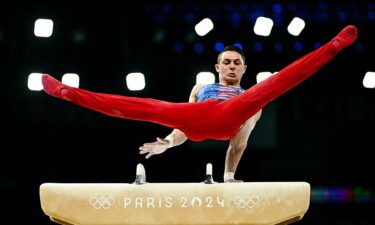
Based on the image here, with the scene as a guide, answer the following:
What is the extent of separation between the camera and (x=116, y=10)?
702 centimetres

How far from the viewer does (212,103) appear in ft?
13.9

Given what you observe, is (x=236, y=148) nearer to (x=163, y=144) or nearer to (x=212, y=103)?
(x=212, y=103)

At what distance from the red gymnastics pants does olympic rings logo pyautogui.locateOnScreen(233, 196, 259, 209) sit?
0.59 m

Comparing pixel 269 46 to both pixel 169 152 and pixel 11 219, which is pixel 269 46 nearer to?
pixel 169 152

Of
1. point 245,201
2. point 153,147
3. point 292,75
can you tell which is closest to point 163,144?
point 153,147

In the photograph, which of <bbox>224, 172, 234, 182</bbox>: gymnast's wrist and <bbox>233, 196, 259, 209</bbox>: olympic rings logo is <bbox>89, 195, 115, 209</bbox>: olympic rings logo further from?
<bbox>224, 172, 234, 182</bbox>: gymnast's wrist

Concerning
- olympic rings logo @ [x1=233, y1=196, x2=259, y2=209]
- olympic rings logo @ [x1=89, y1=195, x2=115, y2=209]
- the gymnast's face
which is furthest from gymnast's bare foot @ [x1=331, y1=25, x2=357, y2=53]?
olympic rings logo @ [x1=89, y1=195, x2=115, y2=209]

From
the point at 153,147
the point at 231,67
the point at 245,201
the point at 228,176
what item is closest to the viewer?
the point at 245,201

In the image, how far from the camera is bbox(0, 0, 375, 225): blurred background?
700cm

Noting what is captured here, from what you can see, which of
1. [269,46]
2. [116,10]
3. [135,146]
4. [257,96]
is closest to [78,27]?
[116,10]

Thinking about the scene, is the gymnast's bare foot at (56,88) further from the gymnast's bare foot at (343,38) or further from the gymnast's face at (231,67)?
the gymnast's bare foot at (343,38)

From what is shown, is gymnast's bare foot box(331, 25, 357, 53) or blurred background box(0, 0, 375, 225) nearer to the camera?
gymnast's bare foot box(331, 25, 357, 53)

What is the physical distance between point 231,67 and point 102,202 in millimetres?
1505

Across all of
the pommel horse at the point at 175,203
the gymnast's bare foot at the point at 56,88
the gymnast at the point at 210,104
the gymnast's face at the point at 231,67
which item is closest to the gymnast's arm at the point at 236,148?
the gymnast at the point at 210,104
